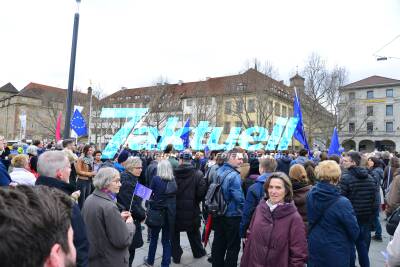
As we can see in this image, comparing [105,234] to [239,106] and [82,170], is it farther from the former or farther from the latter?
[239,106]

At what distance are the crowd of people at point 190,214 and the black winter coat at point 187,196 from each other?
2 centimetres

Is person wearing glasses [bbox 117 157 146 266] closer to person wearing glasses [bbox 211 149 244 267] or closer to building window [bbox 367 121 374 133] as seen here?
person wearing glasses [bbox 211 149 244 267]

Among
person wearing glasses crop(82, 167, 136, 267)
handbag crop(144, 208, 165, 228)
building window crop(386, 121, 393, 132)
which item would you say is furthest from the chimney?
building window crop(386, 121, 393, 132)

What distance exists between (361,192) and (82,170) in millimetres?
6309

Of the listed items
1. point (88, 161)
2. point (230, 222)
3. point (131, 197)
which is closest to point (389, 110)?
point (88, 161)

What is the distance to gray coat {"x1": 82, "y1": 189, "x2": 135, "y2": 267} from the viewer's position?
317cm

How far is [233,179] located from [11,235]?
3929 mm

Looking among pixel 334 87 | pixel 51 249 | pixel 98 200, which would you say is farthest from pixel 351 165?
pixel 334 87

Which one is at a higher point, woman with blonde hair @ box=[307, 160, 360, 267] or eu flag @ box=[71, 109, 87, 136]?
eu flag @ box=[71, 109, 87, 136]

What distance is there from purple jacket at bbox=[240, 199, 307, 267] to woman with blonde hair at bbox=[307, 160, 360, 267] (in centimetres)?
59

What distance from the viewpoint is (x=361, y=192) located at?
4965mm

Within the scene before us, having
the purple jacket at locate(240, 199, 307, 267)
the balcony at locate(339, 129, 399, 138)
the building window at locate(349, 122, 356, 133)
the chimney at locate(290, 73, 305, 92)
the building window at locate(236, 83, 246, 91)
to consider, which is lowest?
the purple jacket at locate(240, 199, 307, 267)

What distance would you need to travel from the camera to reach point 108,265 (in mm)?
3191

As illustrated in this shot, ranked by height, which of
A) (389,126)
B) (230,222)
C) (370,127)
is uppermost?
(389,126)
